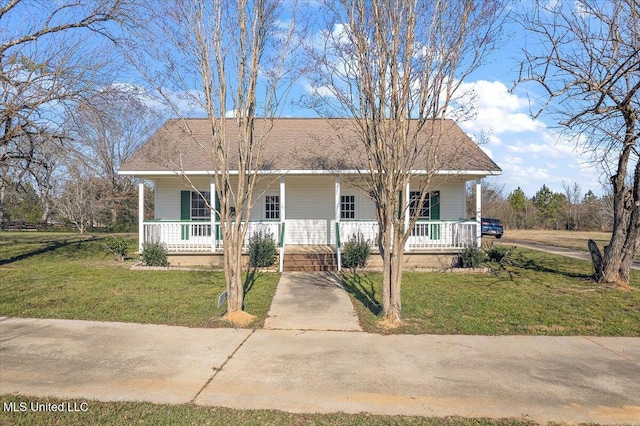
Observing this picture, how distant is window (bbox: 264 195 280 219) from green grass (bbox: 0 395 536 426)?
11971 millimetres

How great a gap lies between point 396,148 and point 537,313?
426 cm

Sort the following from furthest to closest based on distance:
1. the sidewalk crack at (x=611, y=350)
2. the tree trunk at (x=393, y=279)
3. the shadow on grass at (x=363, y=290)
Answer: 1. the shadow on grass at (x=363, y=290)
2. the tree trunk at (x=393, y=279)
3. the sidewalk crack at (x=611, y=350)

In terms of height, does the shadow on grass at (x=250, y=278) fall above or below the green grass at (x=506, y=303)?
above

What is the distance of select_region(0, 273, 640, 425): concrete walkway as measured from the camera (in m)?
4.21

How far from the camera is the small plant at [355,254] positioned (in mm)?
12430

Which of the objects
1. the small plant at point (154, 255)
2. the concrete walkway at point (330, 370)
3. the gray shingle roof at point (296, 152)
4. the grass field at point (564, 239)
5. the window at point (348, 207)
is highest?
the gray shingle roof at point (296, 152)

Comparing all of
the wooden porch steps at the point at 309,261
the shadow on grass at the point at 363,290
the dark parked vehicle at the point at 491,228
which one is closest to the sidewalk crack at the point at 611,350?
the shadow on grass at the point at 363,290

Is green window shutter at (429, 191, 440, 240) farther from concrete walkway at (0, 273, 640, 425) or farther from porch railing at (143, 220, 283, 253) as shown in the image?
concrete walkway at (0, 273, 640, 425)

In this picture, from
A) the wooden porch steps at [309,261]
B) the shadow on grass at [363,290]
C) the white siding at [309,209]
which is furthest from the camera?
the white siding at [309,209]

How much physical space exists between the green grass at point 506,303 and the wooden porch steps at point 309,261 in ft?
4.20

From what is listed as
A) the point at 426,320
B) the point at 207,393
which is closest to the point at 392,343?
the point at 426,320

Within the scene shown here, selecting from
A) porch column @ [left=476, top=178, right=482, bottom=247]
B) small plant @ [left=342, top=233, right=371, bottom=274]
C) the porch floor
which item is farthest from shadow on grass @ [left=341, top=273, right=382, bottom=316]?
porch column @ [left=476, top=178, right=482, bottom=247]

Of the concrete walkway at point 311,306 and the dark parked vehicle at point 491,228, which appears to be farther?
the dark parked vehicle at point 491,228

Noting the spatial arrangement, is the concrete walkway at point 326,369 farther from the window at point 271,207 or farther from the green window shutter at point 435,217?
the window at point 271,207
